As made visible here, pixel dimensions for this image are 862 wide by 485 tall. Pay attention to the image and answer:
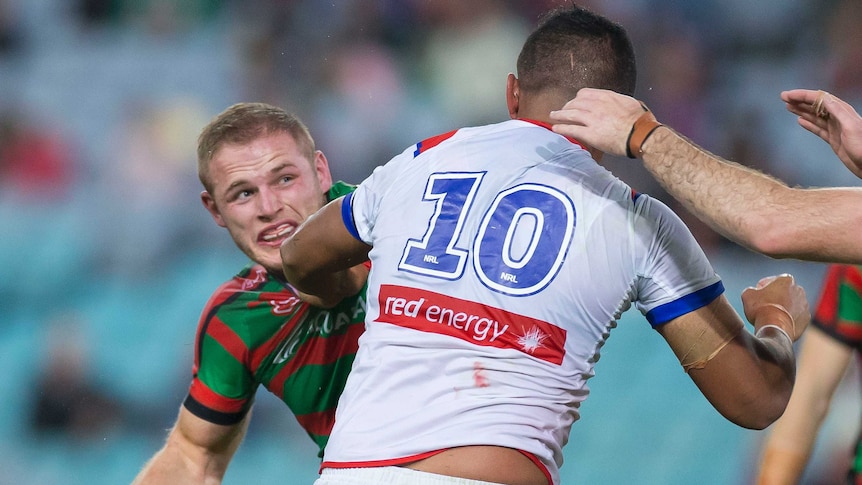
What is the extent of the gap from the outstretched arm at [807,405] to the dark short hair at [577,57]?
143 cm

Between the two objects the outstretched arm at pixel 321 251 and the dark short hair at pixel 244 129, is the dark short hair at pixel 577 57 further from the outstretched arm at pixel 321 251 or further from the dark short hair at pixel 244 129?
the dark short hair at pixel 244 129

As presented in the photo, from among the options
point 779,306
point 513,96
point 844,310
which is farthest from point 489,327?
point 844,310

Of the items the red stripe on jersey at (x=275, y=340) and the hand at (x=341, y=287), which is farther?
the red stripe on jersey at (x=275, y=340)

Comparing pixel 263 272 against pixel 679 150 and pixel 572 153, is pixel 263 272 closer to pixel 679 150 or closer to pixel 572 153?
pixel 572 153

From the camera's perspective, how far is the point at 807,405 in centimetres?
358

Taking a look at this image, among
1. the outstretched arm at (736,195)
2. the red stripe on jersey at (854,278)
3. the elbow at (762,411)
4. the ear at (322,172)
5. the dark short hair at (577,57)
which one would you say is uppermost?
the dark short hair at (577,57)

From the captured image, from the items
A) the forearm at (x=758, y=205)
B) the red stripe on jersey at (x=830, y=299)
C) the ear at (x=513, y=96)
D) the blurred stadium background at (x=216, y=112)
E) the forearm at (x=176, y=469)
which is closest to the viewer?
the forearm at (x=758, y=205)

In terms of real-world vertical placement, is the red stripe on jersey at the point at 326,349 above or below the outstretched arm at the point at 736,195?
below

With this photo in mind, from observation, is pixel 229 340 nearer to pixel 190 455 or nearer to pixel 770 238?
pixel 190 455

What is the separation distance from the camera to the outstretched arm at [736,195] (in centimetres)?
218

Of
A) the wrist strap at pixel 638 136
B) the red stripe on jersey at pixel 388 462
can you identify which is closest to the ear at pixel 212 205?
the red stripe on jersey at pixel 388 462

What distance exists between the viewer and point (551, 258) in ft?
7.46

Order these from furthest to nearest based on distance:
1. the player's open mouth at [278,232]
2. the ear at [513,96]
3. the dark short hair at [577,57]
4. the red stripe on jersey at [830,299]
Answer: the red stripe on jersey at [830,299] < the player's open mouth at [278,232] < the ear at [513,96] < the dark short hair at [577,57]

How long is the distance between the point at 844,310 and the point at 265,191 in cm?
203
